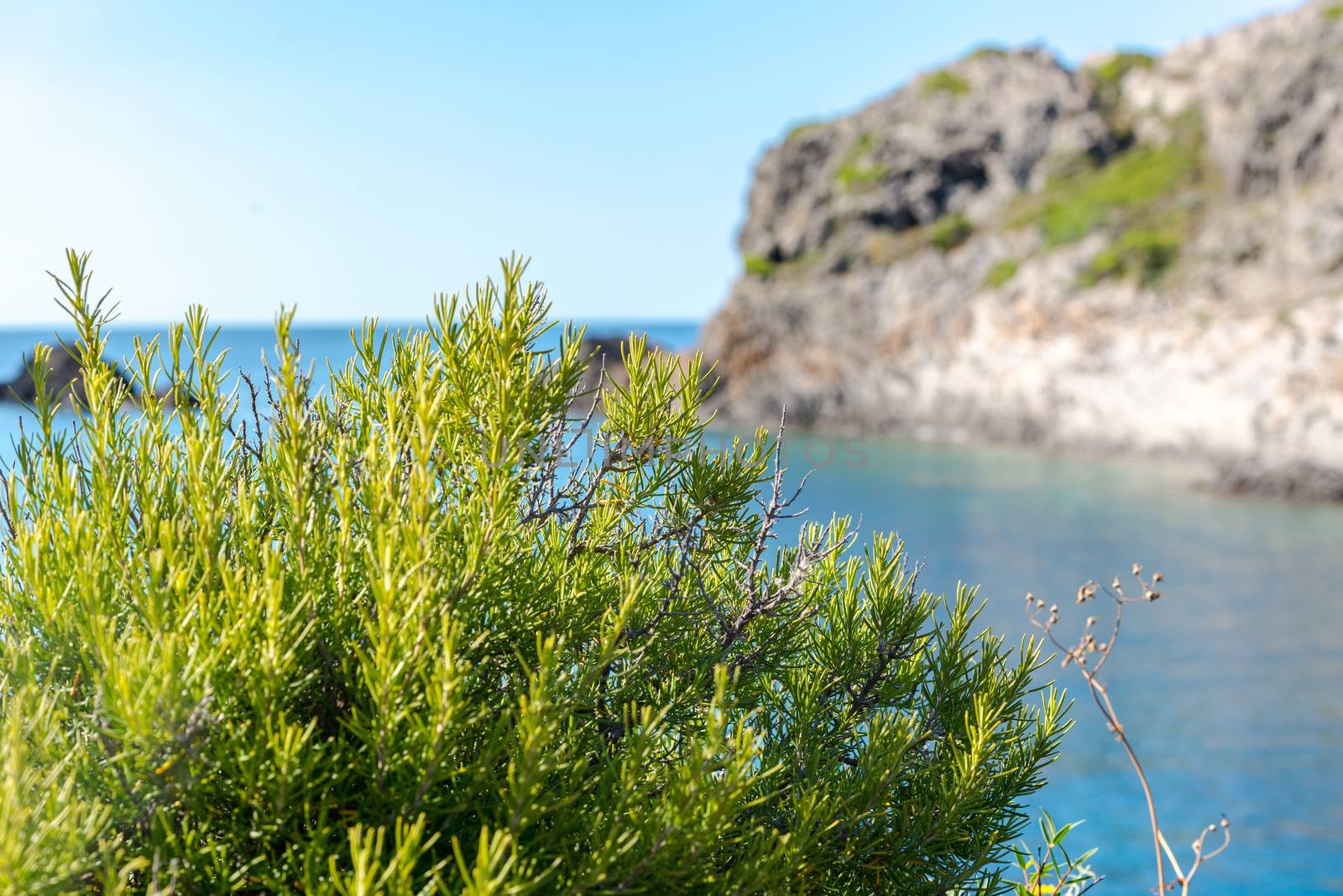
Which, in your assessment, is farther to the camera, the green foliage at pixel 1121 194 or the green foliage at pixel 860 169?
the green foliage at pixel 860 169

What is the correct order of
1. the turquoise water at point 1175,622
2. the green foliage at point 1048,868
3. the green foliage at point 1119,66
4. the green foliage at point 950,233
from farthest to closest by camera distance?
the green foliage at point 1119,66, the green foliage at point 950,233, the turquoise water at point 1175,622, the green foliage at point 1048,868

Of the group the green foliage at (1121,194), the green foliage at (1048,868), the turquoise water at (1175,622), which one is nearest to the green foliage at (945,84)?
the green foliage at (1121,194)

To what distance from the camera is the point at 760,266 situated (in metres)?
55.8

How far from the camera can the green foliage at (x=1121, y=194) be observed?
44969mm

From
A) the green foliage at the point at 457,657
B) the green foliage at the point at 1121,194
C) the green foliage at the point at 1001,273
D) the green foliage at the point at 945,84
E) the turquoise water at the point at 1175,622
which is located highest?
the green foliage at the point at 945,84

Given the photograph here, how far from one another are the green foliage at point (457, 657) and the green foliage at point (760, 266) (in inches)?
2104

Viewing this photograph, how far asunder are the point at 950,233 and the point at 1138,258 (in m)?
10.5

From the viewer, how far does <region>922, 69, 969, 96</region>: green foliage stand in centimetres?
5722

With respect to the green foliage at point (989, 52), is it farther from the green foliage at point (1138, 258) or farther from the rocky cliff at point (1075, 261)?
the green foliage at point (1138, 258)

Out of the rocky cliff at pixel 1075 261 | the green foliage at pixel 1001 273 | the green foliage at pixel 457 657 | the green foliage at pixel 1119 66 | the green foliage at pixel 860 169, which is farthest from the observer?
the green foliage at pixel 860 169

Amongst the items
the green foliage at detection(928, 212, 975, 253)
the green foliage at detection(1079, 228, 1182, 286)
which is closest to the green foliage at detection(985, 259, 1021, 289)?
the green foliage at detection(1079, 228, 1182, 286)

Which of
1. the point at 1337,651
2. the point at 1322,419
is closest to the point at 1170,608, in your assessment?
the point at 1337,651

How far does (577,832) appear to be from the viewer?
2047 mm

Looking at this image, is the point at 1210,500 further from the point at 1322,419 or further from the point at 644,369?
the point at 644,369
